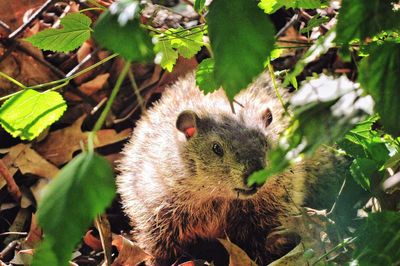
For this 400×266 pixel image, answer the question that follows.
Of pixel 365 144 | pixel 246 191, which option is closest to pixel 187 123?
pixel 246 191

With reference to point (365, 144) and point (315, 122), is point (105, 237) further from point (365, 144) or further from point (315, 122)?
point (315, 122)

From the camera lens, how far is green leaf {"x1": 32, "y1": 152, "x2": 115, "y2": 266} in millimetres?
1011

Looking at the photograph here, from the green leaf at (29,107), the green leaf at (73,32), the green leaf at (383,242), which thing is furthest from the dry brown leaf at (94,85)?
the green leaf at (383,242)

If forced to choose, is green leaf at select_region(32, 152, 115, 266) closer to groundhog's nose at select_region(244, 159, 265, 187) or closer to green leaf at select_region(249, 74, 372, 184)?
green leaf at select_region(249, 74, 372, 184)

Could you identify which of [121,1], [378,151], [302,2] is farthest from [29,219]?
[121,1]

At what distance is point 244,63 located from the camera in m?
1.09

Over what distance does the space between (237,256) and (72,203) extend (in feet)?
8.47

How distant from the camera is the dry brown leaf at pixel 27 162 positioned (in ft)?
14.6

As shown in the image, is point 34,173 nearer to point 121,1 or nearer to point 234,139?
point 234,139

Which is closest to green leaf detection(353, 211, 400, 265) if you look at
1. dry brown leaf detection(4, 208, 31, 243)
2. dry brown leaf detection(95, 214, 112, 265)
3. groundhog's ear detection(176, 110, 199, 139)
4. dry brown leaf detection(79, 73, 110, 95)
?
dry brown leaf detection(95, 214, 112, 265)

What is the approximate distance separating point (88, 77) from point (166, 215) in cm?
151

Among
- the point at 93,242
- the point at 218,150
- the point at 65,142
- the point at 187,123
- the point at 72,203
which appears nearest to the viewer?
the point at 72,203

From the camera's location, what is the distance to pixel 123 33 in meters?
1.07

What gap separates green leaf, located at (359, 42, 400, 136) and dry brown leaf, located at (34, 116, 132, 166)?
11.6 feet
